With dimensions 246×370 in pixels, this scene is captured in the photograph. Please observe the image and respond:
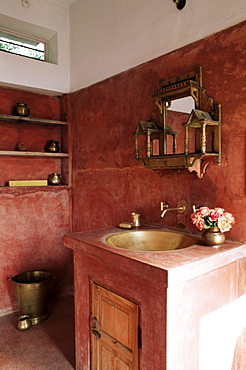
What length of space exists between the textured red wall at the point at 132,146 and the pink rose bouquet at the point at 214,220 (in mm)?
129

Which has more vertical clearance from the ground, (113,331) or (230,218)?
(230,218)

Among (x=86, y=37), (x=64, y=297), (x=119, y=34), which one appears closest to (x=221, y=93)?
(x=119, y=34)

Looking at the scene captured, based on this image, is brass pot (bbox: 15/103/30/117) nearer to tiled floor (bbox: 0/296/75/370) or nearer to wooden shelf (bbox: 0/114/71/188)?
wooden shelf (bbox: 0/114/71/188)

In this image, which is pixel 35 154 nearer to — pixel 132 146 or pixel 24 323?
pixel 132 146

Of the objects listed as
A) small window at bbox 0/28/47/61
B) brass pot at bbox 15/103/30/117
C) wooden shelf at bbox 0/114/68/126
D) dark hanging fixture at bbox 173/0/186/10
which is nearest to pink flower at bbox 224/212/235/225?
dark hanging fixture at bbox 173/0/186/10

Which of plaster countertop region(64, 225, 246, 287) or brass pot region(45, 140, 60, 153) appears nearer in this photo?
plaster countertop region(64, 225, 246, 287)

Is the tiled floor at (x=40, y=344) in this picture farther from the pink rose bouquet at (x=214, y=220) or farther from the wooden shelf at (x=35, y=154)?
the pink rose bouquet at (x=214, y=220)

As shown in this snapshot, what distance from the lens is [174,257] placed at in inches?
56.4

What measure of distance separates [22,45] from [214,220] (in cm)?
276

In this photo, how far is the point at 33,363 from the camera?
7.13ft

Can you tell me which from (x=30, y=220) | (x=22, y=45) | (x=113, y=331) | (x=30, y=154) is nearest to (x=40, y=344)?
(x=113, y=331)

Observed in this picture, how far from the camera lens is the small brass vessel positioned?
2575 mm

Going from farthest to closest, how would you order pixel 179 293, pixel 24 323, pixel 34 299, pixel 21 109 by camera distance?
pixel 21 109
pixel 34 299
pixel 24 323
pixel 179 293

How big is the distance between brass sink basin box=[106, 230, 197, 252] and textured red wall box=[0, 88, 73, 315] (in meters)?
1.45
